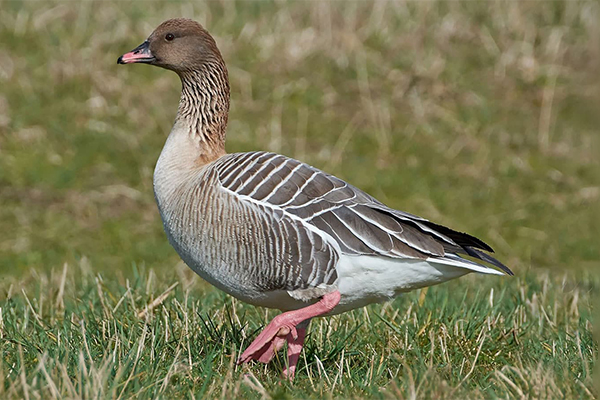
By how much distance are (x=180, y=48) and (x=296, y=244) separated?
1624 mm

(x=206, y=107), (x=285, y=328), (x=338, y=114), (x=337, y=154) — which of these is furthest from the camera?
(x=338, y=114)

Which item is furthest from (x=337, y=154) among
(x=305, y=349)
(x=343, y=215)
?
(x=343, y=215)

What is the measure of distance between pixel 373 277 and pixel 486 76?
8.14 metres

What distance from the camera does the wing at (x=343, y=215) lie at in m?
4.50

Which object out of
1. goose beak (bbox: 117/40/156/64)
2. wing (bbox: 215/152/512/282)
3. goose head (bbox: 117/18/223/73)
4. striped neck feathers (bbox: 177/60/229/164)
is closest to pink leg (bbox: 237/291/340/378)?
wing (bbox: 215/152/512/282)

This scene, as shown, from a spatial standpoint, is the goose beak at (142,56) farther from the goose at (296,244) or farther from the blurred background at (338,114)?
the blurred background at (338,114)

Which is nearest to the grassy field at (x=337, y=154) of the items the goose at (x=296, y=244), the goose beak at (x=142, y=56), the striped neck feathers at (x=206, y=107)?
the goose at (x=296, y=244)

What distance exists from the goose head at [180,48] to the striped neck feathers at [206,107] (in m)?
0.05

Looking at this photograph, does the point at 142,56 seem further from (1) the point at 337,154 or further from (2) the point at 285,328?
(1) the point at 337,154

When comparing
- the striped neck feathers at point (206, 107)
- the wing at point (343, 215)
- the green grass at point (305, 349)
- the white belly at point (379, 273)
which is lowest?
Result: the green grass at point (305, 349)

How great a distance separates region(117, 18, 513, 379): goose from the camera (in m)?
4.49

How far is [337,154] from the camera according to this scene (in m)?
10.5

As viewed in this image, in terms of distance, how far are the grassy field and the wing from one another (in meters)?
0.57

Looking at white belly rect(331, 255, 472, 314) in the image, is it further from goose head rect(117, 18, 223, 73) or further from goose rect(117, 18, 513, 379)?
goose head rect(117, 18, 223, 73)
